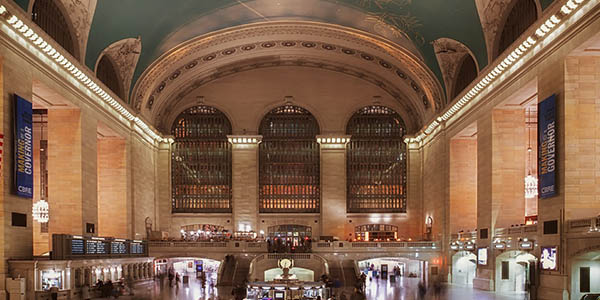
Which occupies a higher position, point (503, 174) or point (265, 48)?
point (265, 48)

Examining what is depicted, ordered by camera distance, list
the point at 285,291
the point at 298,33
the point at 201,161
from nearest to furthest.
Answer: the point at 285,291
the point at 298,33
the point at 201,161

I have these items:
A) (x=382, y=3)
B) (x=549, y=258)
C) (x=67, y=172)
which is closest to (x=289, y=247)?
(x=67, y=172)

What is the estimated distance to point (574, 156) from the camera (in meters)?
17.6

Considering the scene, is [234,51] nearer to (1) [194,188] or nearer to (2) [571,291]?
(1) [194,188]

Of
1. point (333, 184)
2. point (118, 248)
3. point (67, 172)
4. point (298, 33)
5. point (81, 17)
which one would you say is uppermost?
point (298, 33)

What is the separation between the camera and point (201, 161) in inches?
1582

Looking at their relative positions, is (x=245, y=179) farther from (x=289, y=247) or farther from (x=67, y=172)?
(x=67, y=172)

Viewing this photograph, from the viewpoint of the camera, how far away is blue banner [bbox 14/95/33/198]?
18.5m

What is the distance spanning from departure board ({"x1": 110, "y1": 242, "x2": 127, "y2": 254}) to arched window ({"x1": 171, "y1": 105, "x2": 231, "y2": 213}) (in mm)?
12559

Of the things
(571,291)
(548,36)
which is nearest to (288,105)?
(548,36)

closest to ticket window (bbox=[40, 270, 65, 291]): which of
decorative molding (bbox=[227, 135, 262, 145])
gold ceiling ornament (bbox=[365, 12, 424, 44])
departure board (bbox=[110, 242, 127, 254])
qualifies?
departure board (bbox=[110, 242, 127, 254])

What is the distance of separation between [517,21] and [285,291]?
1339 centimetres

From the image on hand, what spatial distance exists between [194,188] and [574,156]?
27155mm

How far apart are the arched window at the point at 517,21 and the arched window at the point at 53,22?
16790 mm
